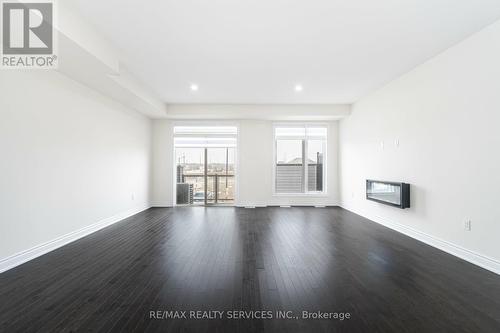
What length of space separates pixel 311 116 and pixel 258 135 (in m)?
1.52

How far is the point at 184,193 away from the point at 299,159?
3523 millimetres

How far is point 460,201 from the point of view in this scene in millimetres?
3018

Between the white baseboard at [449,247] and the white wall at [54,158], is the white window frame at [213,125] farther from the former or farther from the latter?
the white baseboard at [449,247]

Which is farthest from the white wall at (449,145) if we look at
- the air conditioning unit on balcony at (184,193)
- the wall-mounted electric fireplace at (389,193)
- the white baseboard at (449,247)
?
the air conditioning unit on balcony at (184,193)

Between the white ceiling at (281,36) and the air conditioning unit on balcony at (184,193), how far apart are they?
3.21 m

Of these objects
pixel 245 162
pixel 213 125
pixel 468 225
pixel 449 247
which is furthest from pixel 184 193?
pixel 468 225

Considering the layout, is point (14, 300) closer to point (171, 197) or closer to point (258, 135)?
point (171, 197)

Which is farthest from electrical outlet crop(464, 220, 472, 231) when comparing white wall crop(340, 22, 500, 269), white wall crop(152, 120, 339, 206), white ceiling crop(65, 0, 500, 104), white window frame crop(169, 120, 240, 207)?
white window frame crop(169, 120, 240, 207)

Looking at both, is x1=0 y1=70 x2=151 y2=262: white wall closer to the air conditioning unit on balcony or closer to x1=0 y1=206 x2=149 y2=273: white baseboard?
x1=0 y1=206 x2=149 y2=273: white baseboard

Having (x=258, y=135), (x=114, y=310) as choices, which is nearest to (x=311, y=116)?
(x=258, y=135)

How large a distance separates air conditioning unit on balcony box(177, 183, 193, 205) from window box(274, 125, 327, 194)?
8.42ft

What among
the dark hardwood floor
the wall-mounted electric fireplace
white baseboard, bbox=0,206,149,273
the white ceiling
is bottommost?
the dark hardwood floor

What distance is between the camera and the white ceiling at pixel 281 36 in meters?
2.41

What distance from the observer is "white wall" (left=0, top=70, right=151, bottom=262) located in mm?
2635
